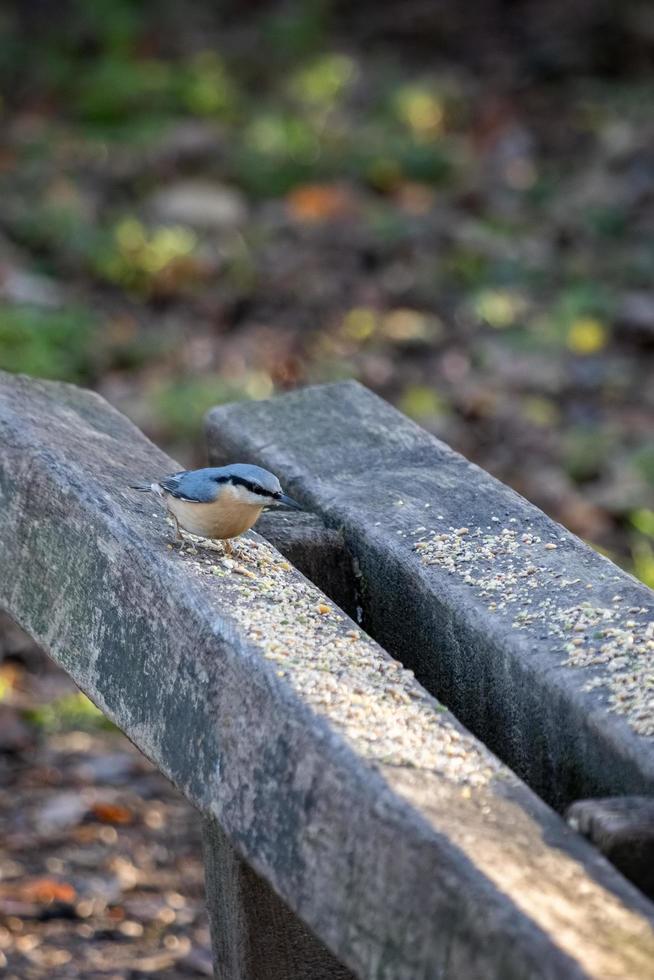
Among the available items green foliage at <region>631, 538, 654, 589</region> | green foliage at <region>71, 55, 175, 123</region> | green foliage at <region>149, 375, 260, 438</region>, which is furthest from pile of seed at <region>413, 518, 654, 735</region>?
green foliage at <region>71, 55, 175, 123</region>

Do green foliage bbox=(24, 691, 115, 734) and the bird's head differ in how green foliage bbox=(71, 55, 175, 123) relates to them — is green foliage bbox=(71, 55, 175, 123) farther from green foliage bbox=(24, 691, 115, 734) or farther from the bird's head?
the bird's head

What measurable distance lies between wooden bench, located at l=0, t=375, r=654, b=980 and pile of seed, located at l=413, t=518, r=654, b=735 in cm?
7

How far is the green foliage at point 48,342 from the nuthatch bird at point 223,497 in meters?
3.38

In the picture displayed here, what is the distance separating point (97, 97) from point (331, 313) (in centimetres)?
276

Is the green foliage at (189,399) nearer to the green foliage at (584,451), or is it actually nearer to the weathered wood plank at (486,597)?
the green foliage at (584,451)

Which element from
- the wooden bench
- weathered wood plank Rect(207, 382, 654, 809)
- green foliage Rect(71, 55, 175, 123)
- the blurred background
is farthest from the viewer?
green foliage Rect(71, 55, 175, 123)

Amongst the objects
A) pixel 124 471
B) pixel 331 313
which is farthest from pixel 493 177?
pixel 124 471

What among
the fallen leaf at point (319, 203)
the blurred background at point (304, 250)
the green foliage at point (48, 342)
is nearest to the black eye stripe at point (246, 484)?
the blurred background at point (304, 250)

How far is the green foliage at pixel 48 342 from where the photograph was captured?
19.2 ft

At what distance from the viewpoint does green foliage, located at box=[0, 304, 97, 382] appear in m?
5.86

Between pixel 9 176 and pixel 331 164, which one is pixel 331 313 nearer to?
pixel 331 164

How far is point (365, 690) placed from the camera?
6.84 feet

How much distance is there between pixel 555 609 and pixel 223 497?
59 centimetres

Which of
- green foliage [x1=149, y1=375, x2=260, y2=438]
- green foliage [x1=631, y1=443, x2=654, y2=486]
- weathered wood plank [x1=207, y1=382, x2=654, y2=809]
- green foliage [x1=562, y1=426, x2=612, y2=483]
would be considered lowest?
green foliage [x1=149, y1=375, x2=260, y2=438]
